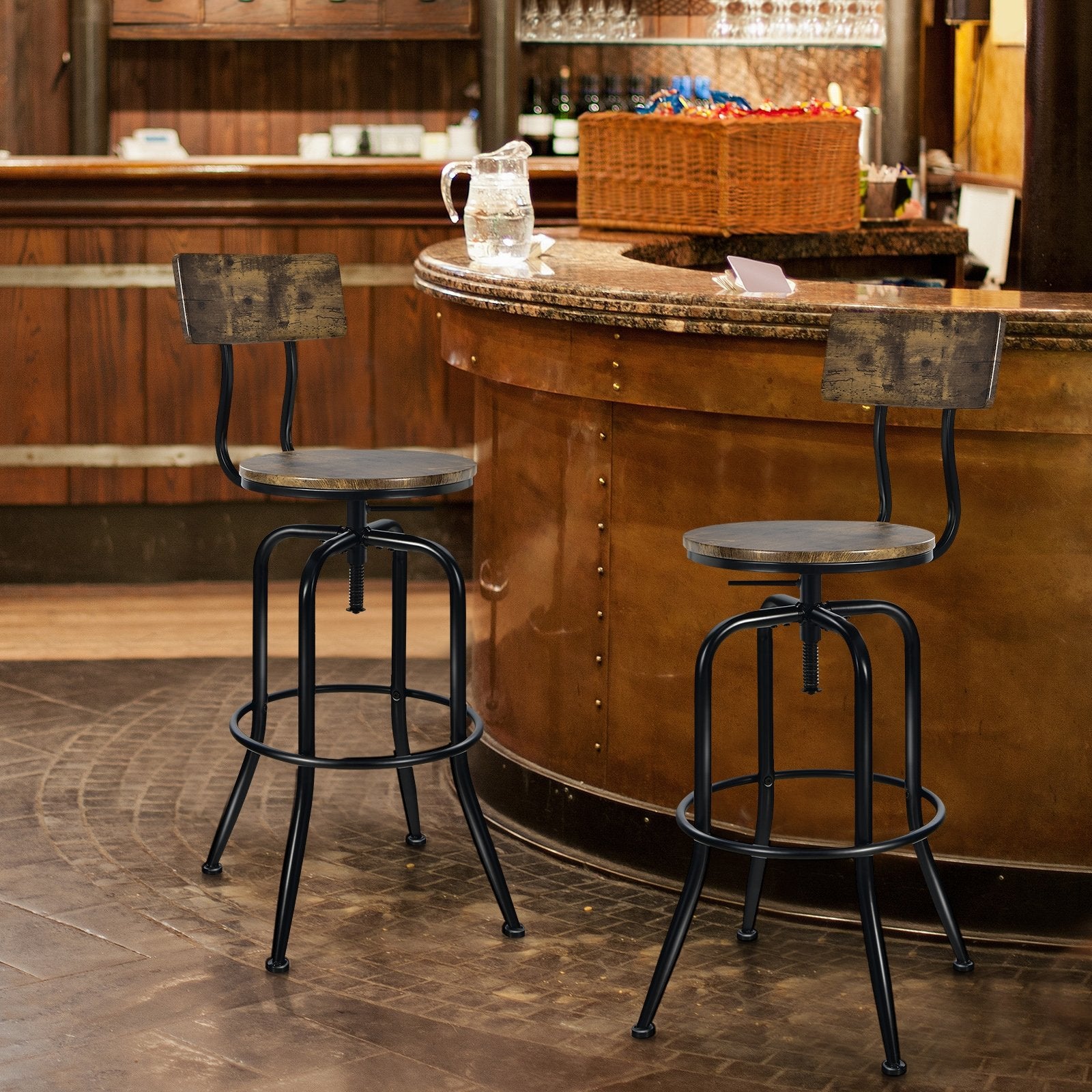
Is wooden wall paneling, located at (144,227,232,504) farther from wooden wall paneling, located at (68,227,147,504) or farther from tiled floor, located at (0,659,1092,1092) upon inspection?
tiled floor, located at (0,659,1092,1092)

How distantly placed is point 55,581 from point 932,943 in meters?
3.66

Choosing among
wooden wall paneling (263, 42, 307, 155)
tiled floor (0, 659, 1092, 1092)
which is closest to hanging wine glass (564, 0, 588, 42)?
wooden wall paneling (263, 42, 307, 155)

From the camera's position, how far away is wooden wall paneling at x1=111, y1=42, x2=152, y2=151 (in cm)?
840

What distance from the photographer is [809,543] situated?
267 cm

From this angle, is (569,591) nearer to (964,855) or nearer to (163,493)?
(964,855)

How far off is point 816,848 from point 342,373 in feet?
11.1

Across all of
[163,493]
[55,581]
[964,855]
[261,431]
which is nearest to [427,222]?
[261,431]

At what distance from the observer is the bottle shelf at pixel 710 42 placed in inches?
318

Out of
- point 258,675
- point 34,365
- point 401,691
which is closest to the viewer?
point 258,675

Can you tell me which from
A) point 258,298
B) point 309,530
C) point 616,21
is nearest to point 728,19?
point 616,21

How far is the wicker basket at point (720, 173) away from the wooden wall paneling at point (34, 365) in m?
2.11

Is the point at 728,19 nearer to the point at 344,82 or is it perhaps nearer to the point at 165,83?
the point at 344,82

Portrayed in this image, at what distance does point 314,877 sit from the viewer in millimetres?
3525

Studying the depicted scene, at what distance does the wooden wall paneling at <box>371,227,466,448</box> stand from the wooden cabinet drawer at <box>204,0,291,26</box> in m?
2.72
